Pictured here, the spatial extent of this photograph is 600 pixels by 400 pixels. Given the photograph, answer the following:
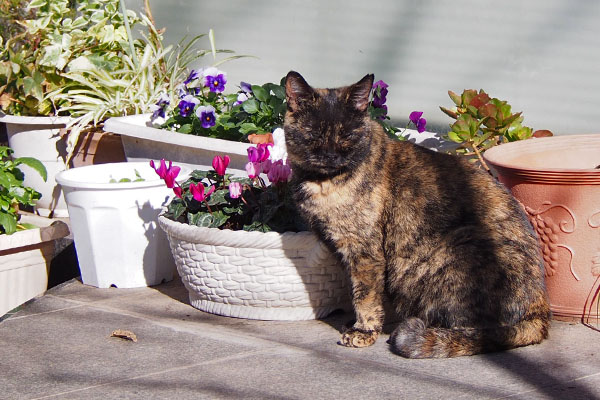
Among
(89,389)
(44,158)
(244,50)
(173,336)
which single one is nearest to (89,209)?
(173,336)

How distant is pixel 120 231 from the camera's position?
403 centimetres

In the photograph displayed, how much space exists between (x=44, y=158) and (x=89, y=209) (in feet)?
6.09

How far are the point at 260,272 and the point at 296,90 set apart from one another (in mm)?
828

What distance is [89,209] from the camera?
13.2 feet

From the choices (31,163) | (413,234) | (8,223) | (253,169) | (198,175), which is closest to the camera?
(413,234)

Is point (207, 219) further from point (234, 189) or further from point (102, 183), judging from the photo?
point (102, 183)

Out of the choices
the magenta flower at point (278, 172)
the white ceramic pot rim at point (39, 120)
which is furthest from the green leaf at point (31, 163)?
the magenta flower at point (278, 172)

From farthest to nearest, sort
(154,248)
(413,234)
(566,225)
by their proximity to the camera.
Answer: (154,248) < (566,225) < (413,234)

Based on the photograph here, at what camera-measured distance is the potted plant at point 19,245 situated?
14.5 ft

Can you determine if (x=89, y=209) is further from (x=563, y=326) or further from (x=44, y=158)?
(x=563, y=326)

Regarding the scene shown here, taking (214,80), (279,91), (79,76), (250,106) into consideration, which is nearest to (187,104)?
(214,80)

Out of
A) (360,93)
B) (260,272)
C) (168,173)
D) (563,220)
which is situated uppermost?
(360,93)

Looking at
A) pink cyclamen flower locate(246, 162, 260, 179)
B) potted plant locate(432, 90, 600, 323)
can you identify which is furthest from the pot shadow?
potted plant locate(432, 90, 600, 323)

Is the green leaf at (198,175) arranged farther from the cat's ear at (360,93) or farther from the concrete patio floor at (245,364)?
the cat's ear at (360,93)
